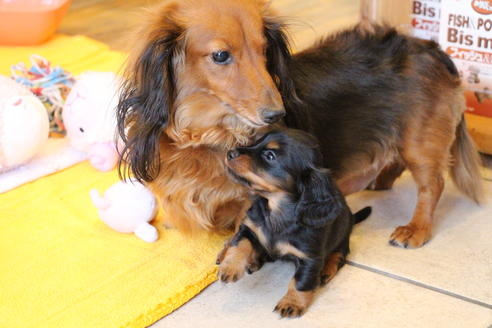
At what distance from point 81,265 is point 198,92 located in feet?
2.37

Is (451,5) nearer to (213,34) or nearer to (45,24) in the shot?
(213,34)

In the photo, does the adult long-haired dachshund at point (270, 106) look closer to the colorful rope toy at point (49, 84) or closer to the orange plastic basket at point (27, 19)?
the colorful rope toy at point (49, 84)

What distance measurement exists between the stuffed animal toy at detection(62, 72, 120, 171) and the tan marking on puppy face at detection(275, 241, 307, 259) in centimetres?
108

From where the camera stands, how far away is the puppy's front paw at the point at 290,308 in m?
2.06

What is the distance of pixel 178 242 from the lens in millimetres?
2461

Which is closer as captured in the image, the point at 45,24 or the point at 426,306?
the point at 426,306

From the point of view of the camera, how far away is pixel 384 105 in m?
2.42

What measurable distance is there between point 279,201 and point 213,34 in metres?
0.51

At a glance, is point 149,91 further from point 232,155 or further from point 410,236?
point 410,236

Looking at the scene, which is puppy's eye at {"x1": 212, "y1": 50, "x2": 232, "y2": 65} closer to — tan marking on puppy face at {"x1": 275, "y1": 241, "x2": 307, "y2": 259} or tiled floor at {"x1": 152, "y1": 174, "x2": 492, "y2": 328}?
tan marking on puppy face at {"x1": 275, "y1": 241, "x2": 307, "y2": 259}

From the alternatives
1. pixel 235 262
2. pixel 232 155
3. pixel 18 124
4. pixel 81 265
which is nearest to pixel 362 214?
pixel 235 262

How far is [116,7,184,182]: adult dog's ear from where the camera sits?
202 centimetres

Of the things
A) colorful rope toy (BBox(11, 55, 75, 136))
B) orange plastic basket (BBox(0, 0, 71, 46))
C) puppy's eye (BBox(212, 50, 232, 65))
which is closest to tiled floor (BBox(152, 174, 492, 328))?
puppy's eye (BBox(212, 50, 232, 65))

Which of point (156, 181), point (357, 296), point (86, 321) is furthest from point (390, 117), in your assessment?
point (86, 321)
